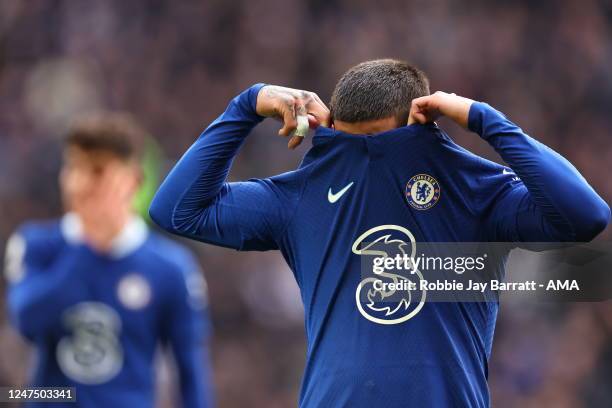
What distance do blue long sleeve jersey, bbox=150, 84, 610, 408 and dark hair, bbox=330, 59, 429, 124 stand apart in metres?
0.07

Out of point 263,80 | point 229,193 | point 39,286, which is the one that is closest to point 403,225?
point 229,193

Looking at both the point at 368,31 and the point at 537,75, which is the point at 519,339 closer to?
the point at 537,75

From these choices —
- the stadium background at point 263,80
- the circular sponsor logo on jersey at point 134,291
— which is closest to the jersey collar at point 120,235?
the circular sponsor logo on jersey at point 134,291

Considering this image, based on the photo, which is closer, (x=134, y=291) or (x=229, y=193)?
(x=229, y=193)

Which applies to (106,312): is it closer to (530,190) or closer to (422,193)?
(422,193)

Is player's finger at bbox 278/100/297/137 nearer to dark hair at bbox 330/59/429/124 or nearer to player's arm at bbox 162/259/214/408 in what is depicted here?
dark hair at bbox 330/59/429/124

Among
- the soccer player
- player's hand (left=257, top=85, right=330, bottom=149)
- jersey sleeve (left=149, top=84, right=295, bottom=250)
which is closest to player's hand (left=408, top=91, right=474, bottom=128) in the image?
player's hand (left=257, top=85, right=330, bottom=149)

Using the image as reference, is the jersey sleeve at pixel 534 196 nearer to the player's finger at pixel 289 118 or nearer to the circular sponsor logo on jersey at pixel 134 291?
the player's finger at pixel 289 118

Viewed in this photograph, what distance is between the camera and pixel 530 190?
2631 millimetres

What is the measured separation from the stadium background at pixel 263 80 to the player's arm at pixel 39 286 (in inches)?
174

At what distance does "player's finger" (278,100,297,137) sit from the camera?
9.48 feet

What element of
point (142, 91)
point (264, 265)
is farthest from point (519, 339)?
point (142, 91)

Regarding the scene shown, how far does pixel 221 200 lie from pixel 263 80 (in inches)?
286

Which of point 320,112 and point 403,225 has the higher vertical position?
point 320,112
